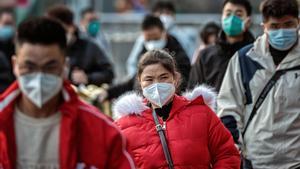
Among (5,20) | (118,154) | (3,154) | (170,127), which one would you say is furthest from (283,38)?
(5,20)

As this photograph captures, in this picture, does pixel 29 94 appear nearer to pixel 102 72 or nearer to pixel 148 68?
pixel 148 68

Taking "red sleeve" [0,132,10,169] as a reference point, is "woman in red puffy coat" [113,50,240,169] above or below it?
below

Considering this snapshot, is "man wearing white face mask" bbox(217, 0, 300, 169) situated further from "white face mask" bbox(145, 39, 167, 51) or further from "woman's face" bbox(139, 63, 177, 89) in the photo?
"white face mask" bbox(145, 39, 167, 51)

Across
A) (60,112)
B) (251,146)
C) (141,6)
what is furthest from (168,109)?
(141,6)

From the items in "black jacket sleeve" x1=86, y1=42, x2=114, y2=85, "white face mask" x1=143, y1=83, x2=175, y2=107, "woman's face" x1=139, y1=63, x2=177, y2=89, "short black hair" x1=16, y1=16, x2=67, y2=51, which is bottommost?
"black jacket sleeve" x1=86, y1=42, x2=114, y2=85

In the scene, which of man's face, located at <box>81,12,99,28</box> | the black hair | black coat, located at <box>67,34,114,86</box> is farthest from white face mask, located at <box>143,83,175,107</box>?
man's face, located at <box>81,12,99,28</box>

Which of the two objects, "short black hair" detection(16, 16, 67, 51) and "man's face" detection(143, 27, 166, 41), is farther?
"man's face" detection(143, 27, 166, 41)

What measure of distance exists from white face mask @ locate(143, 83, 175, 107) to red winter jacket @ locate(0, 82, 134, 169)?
5.25 feet

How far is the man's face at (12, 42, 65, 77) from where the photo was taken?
472 cm

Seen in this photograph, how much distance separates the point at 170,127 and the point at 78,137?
1.62 m

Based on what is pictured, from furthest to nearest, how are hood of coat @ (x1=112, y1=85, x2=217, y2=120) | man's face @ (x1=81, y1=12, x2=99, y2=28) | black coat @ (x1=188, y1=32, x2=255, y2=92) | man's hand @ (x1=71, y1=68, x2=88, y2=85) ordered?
man's face @ (x1=81, y1=12, x2=99, y2=28)
man's hand @ (x1=71, y1=68, x2=88, y2=85)
black coat @ (x1=188, y1=32, x2=255, y2=92)
hood of coat @ (x1=112, y1=85, x2=217, y2=120)

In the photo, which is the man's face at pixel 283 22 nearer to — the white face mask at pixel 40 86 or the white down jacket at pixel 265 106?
the white down jacket at pixel 265 106

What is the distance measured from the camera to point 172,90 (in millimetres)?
6531

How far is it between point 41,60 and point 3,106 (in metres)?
0.31
